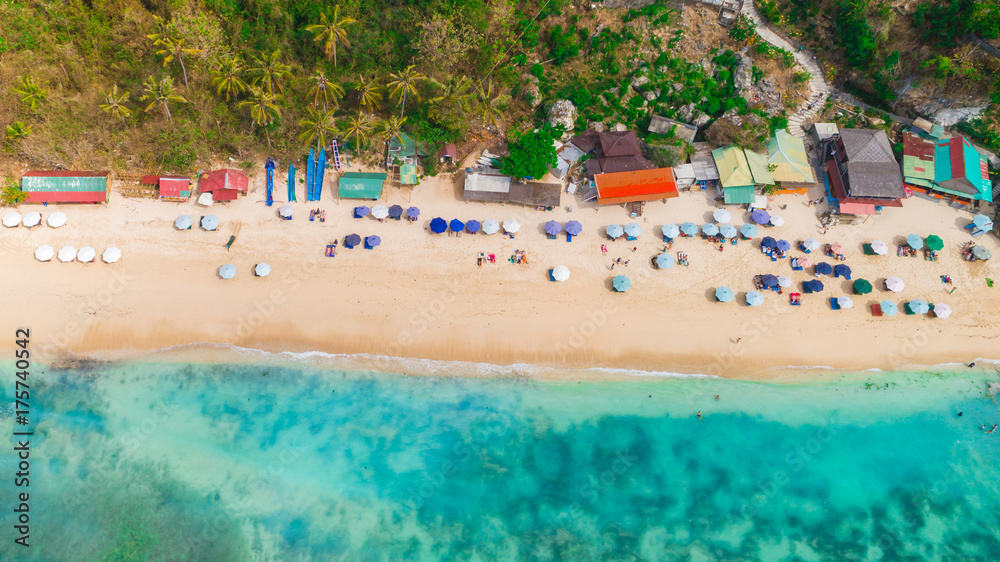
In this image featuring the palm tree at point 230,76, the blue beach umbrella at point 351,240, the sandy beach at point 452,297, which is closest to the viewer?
the sandy beach at point 452,297

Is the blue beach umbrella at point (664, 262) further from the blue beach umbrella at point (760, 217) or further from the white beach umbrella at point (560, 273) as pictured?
the blue beach umbrella at point (760, 217)

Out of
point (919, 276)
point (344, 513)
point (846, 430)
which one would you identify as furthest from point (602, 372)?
point (919, 276)

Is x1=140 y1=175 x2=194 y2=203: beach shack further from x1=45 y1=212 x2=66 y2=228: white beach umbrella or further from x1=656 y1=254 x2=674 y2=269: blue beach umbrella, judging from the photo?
x1=656 y1=254 x2=674 y2=269: blue beach umbrella

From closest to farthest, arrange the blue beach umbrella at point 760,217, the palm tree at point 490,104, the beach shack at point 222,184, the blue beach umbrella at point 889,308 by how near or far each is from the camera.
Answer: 1. the blue beach umbrella at point 889,308
2. the beach shack at point 222,184
3. the palm tree at point 490,104
4. the blue beach umbrella at point 760,217

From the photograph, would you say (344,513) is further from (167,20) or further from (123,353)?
(167,20)

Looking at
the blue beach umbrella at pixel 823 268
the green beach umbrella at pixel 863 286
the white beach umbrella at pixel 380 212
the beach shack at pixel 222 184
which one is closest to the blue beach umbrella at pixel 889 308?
the green beach umbrella at pixel 863 286

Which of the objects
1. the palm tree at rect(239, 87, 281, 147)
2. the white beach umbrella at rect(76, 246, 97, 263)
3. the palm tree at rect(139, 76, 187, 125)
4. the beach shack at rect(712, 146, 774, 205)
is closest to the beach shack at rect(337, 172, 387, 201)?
the palm tree at rect(239, 87, 281, 147)

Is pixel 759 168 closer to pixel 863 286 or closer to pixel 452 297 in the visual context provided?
pixel 863 286
